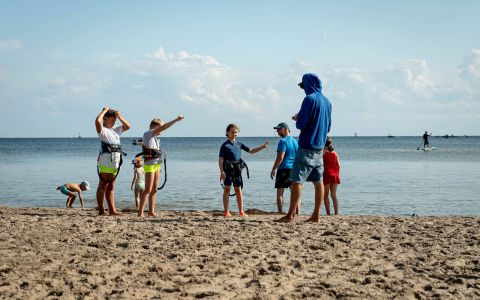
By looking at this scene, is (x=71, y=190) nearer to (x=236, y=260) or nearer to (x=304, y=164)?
→ (x=304, y=164)

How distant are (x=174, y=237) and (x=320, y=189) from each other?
2281 mm

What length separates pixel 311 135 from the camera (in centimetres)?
741

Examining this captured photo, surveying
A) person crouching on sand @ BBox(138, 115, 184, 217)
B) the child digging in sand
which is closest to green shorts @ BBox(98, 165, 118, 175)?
person crouching on sand @ BBox(138, 115, 184, 217)

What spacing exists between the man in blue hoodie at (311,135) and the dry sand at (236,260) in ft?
2.25

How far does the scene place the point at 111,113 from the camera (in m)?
8.60

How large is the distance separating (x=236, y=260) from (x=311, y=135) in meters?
2.58

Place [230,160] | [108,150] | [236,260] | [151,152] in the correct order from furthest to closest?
[230,160]
[151,152]
[108,150]
[236,260]

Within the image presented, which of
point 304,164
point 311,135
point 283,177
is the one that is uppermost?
point 311,135

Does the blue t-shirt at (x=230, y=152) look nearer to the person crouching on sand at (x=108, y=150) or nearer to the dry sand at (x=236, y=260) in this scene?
the dry sand at (x=236, y=260)

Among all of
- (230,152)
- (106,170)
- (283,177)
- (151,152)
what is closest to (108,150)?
(106,170)

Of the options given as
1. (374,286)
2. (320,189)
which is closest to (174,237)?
(320,189)

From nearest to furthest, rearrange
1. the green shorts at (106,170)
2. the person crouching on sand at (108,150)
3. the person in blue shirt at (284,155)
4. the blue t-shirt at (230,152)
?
the person crouching on sand at (108,150) → the green shorts at (106,170) → the blue t-shirt at (230,152) → the person in blue shirt at (284,155)

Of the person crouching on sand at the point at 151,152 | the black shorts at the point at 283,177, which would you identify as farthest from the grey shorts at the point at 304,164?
the person crouching on sand at the point at 151,152

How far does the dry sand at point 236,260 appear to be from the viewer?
4.55 m
